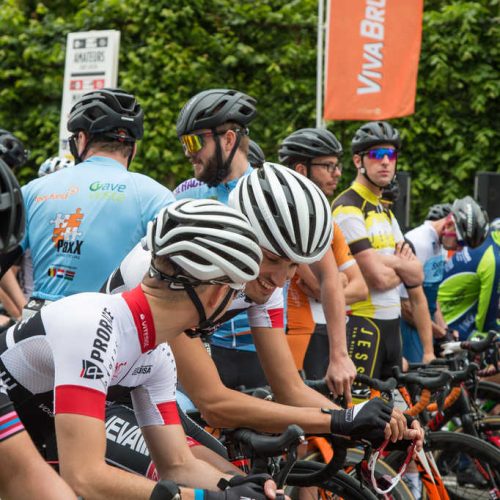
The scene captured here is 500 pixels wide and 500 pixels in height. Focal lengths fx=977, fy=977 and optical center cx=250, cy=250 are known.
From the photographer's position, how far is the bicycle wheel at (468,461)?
17.2ft

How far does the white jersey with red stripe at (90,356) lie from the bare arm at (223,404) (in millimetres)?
191

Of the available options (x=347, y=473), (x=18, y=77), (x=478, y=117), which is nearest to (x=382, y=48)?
(x=478, y=117)

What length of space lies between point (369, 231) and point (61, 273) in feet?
7.95

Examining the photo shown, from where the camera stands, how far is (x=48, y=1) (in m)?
14.6

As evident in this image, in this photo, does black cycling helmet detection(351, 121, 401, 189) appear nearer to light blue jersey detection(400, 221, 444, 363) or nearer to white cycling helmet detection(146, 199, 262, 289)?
light blue jersey detection(400, 221, 444, 363)

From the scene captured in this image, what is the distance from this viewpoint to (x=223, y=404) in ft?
10.5

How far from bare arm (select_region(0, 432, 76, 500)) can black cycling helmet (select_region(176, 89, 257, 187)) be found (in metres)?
2.38

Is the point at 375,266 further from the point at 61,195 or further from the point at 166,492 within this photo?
the point at 166,492

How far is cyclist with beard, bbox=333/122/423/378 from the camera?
19.0 feet

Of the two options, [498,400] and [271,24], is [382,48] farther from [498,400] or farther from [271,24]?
[498,400]

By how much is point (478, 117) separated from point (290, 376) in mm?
9592

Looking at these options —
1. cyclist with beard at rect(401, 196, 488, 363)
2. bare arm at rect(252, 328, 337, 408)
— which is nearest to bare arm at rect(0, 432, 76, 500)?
bare arm at rect(252, 328, 337, 408)

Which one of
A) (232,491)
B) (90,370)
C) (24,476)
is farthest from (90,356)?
(232,491)

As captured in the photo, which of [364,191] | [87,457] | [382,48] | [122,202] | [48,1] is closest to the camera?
[87,457]
